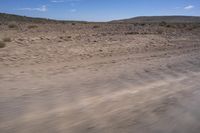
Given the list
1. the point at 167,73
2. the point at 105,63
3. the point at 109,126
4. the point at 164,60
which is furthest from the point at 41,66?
the point at 109,126

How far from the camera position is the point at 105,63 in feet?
33.3

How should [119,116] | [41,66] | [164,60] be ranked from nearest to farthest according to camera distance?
[119,116] → [41,66] → [164,60]

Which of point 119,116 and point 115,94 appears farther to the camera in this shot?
point 115,94

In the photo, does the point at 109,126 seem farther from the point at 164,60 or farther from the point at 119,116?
the point at 164,60

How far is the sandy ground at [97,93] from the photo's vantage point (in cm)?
471

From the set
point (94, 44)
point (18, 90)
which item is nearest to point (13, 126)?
point (18, 90)

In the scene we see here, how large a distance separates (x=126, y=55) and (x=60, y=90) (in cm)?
587

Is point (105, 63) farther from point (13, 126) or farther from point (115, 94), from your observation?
point (13, 126)

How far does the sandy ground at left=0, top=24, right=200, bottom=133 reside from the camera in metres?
4.71

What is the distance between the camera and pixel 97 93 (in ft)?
20.9

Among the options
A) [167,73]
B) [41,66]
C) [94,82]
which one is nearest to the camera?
[94,82]

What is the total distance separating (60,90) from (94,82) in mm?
1097

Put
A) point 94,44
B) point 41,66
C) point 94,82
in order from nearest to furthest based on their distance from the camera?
point 94,82 < point 41,66 < point 94,44

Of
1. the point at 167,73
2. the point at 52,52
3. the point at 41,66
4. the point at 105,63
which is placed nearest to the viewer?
the point at 167,73
